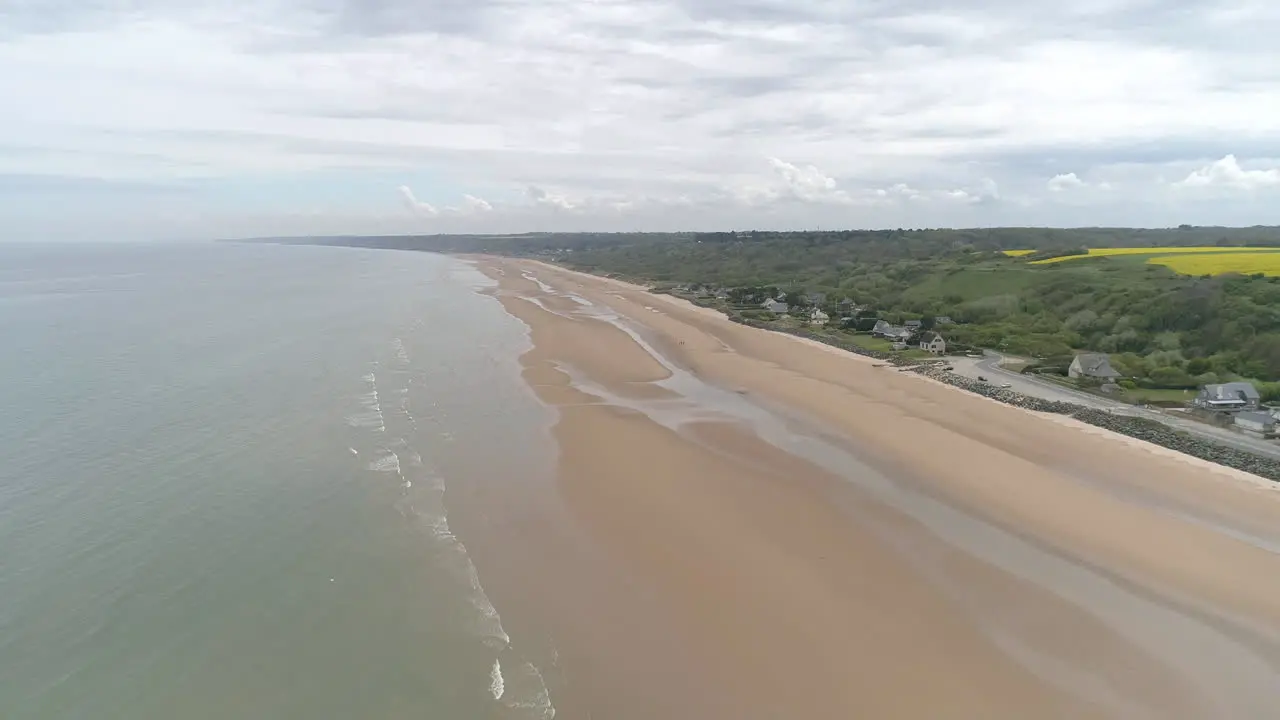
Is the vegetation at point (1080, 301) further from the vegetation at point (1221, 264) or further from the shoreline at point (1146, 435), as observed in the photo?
the shoreline at point (1146, 435)

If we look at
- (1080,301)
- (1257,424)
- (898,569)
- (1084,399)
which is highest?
(1080,301)

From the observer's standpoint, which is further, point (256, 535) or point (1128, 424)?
point (1128, 424)

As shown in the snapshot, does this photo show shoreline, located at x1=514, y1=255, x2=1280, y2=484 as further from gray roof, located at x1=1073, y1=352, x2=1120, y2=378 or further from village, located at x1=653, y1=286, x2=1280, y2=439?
gray roof, located at x1=1073, y1=352, x2=1120, y2=378

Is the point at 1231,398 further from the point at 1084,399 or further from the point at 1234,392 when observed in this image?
the point at 1084,399

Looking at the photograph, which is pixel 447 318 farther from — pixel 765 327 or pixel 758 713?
pixel 758 713

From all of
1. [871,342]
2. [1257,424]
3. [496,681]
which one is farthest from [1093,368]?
[496,681]

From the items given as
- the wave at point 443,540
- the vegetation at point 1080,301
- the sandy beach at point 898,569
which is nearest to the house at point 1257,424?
the sandy beach at point 898,569
